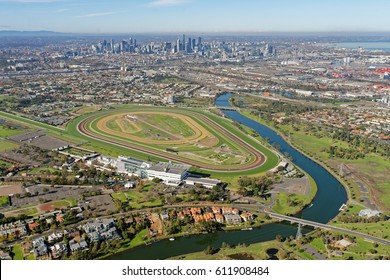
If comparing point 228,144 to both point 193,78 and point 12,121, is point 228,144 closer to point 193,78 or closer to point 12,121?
point 12,121

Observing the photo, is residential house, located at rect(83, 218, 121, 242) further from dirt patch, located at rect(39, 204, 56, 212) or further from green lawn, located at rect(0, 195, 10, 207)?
green lawn, located at rect(0, 195, 10, 207)

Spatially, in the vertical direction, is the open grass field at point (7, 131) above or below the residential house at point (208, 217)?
above

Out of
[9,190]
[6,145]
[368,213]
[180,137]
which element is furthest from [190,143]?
[368,213]

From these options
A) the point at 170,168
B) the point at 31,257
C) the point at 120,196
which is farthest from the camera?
the point at 170,168

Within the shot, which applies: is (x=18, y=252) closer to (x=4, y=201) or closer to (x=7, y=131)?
(x=4, y=201)

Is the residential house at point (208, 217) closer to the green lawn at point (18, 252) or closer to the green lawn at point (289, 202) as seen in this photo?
the green lawn at point (289, 202)

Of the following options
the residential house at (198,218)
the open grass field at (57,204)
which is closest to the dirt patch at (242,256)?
the residential house at (198,218)

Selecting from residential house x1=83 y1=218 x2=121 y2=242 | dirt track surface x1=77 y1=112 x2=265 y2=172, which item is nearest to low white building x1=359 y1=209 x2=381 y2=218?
dirt track surface x1=77 y1=112 x2=265 y2=172
